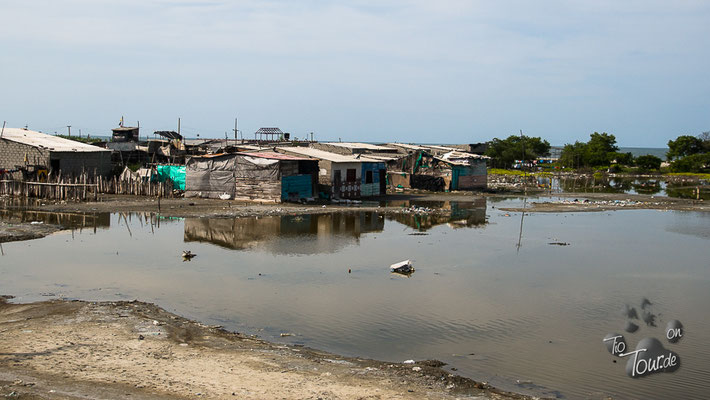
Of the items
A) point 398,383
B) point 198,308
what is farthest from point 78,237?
point 398,383

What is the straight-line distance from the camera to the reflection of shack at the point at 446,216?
24859 mm

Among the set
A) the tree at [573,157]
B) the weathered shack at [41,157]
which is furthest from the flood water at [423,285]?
the tree at [573,157]

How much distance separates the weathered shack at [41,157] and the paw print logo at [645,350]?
25515mm

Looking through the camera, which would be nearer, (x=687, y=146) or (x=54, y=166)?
→ (x=54, y=166)

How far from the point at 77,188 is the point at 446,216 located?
15459mm

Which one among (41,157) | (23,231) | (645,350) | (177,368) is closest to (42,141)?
(41,157)

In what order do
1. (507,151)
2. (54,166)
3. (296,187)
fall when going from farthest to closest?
(507,151) < (54,166) < (296,187)

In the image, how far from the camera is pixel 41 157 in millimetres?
30672

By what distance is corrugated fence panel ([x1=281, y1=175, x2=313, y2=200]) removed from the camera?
1140 inches

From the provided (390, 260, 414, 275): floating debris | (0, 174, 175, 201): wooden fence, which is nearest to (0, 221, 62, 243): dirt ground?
(0, 174, 175, 201): wooden fence

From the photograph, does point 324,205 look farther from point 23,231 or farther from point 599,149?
point 599,149

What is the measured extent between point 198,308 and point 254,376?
4096mm

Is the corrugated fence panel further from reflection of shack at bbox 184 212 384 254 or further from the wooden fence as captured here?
the wooden fence

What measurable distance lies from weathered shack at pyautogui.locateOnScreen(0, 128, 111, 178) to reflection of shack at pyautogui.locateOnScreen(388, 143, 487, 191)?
17.3m
